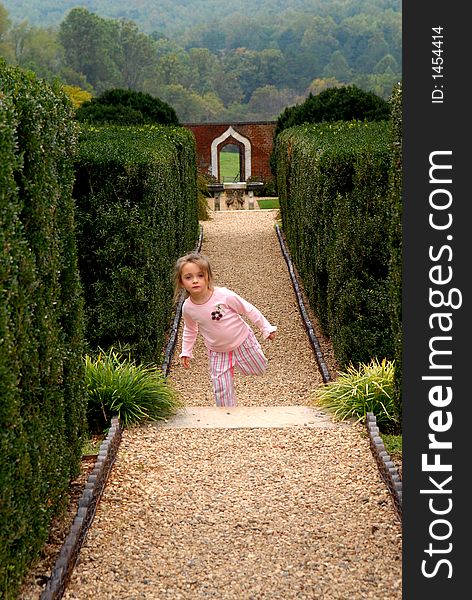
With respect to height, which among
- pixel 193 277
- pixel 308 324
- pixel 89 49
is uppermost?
pixel 89 49

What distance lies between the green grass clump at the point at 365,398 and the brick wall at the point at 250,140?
92.9 feet

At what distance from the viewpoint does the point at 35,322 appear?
3.81m

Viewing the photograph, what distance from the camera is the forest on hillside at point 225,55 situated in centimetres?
8231

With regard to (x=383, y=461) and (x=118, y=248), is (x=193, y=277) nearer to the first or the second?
(x=118, y=248)

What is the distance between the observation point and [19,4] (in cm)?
12456

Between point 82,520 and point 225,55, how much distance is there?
10415cm

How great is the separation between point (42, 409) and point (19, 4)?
5153 inches

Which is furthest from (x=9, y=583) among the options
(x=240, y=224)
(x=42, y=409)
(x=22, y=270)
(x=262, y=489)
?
(x=240, y=224)

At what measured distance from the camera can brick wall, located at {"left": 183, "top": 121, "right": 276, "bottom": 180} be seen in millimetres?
34844

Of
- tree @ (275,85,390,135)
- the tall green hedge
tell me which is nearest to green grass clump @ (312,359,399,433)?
the tall green hedge

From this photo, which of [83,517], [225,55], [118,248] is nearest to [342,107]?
[118,248]

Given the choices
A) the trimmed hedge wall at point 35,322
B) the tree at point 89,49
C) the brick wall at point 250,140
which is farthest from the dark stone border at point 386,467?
the tree at point 89,49

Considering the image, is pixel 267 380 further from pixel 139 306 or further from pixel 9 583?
pixel 9 583

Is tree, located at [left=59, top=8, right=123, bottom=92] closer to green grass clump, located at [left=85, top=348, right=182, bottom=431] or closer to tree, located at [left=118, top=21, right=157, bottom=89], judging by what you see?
tree, located at [left=118, top=21, right=157, bottom=89]
